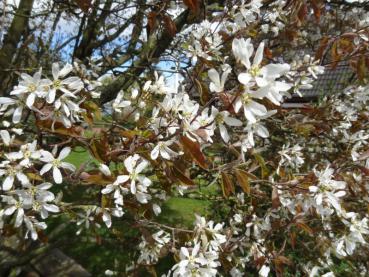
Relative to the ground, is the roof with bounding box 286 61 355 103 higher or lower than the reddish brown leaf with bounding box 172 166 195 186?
higher

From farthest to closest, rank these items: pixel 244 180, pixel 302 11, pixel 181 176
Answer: pixel 302 11 → pixel 244 180 → pixel 181 176

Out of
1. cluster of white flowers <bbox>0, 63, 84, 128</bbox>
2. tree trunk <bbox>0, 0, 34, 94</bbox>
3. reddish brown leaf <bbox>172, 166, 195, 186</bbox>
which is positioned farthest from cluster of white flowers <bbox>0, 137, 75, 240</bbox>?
tree trunk <bbox>0, 0, 34, 94</bbox>

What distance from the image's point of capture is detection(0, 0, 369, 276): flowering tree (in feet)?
4.97

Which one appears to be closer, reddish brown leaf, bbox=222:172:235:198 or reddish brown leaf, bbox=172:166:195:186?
reddish brown leaf, bbox=172:166:195:186

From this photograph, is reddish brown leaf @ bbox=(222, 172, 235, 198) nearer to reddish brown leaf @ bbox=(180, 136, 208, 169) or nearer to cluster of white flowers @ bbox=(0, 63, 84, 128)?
reddish brown leaf @ bbox=(180, 136, 208, 169)

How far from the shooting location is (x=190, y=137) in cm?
144

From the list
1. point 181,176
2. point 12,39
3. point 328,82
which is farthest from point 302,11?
point 328,82

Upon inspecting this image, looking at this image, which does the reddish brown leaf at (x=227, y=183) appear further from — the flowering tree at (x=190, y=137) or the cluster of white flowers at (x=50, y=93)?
the cluster of white flowers at (x=50, y=93)

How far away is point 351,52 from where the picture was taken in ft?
8.25

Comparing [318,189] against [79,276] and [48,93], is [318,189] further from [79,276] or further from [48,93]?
[79,276]

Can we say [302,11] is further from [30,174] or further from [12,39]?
[12,39]

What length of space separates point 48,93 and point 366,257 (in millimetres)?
3352

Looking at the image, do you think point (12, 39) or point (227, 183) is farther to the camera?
point (12, 39)

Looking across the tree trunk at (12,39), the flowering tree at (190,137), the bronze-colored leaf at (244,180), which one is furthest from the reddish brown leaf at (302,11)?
the tree trunk at (12,39)
